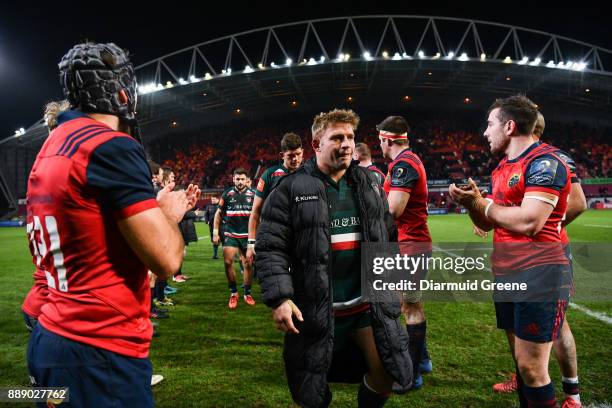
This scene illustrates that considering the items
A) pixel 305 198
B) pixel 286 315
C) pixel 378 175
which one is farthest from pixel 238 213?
pixel 286 315

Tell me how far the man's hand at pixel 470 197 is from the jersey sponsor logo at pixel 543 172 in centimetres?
33

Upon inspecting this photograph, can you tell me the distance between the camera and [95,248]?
1.50 metres

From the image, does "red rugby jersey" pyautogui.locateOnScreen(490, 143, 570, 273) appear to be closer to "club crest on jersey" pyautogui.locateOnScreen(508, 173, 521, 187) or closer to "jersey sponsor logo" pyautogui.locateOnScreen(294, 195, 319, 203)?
"club crest on jersey" pyautogui.locateOnScreen(508, 173, 521, 187)

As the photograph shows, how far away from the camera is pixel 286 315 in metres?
2.42

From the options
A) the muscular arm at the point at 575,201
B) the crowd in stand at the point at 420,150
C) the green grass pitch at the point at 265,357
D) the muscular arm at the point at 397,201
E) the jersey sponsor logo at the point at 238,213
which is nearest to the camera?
the green grass pitch at the point at 265,357

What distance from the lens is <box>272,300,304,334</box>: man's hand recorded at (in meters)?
2.42

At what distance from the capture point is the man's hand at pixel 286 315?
2.42 meters

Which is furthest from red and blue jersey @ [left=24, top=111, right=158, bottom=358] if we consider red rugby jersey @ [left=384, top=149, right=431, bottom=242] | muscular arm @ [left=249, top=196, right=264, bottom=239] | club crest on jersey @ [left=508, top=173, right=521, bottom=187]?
muscular arm @ [left=249, top=196, right=264, bottom=239]

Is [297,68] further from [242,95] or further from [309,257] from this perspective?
[309,257]

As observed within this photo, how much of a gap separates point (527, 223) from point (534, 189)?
240 mm

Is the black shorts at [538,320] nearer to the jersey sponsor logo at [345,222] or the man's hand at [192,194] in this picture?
the jersey sponsor logo at [345,222]

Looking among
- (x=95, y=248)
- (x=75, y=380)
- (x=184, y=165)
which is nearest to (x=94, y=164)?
(x=95, y=248)

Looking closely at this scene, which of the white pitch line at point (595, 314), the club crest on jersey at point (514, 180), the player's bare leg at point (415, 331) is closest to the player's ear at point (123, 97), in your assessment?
Result: the club crest on jersey at point (514, 180)

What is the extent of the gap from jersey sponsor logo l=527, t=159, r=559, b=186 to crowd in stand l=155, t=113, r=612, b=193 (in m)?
35.7
